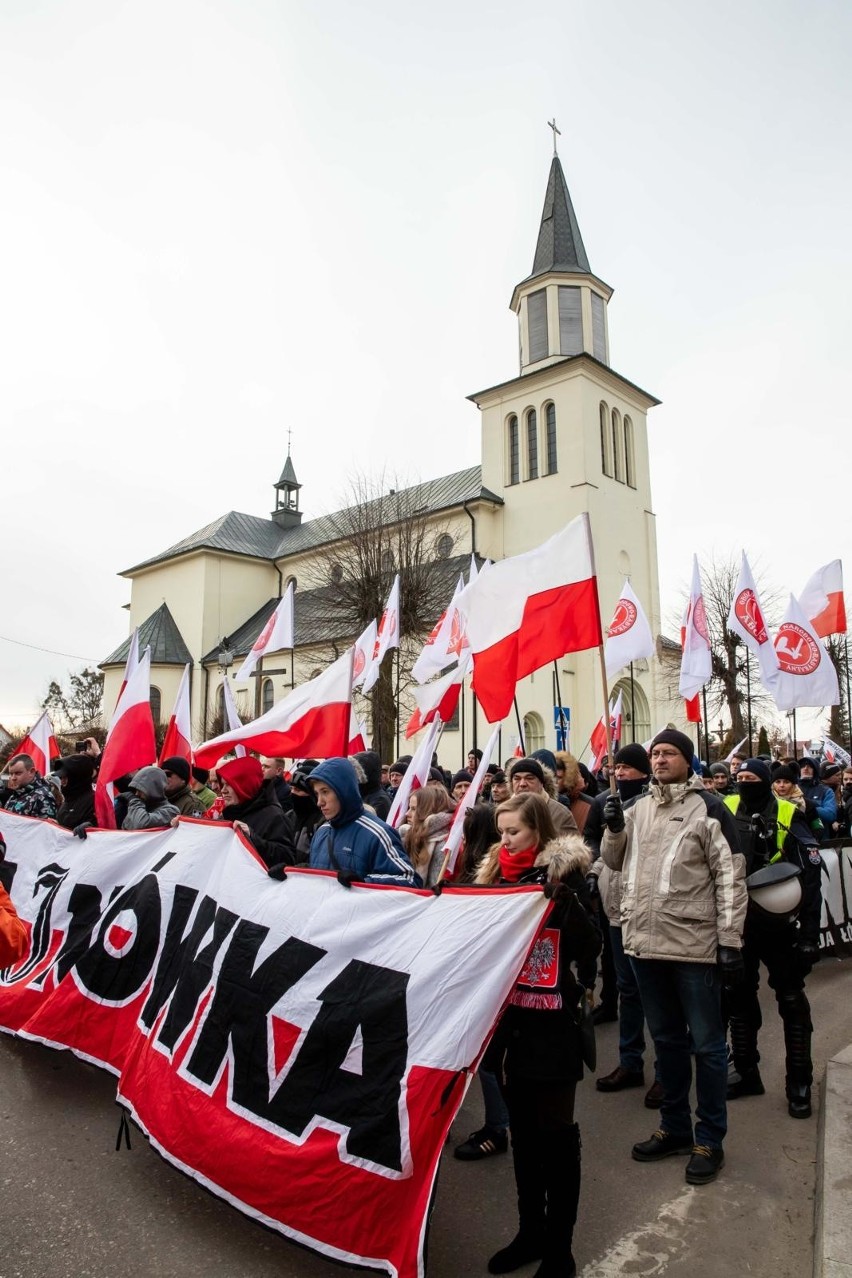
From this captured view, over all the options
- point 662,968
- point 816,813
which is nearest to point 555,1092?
point 662,968

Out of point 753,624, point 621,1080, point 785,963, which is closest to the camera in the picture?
point 785,963

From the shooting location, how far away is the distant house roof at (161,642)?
159 ft

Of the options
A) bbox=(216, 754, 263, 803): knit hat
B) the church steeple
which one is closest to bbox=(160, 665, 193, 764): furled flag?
bbox=(216, 754, 263, 803): knit hat

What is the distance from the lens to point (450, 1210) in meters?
3.47

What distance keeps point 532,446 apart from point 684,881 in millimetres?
36054

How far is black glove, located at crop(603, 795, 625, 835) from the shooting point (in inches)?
159

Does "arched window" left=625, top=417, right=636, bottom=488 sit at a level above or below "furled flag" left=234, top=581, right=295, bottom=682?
above

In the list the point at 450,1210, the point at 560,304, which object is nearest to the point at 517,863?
the point at 450,1210

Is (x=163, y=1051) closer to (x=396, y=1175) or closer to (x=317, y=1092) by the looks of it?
(x=317, y=1092)

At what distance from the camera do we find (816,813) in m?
9.38

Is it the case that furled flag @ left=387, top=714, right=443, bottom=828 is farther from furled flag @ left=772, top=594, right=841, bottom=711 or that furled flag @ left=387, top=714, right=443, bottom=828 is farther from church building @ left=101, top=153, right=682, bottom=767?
church building @ left=101, top=153, right=682, bottom=767

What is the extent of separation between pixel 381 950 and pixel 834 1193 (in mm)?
2127

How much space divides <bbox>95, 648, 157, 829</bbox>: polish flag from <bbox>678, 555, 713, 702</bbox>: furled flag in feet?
28.0

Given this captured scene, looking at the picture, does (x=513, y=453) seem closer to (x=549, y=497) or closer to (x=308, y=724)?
(x=549, y=497)
